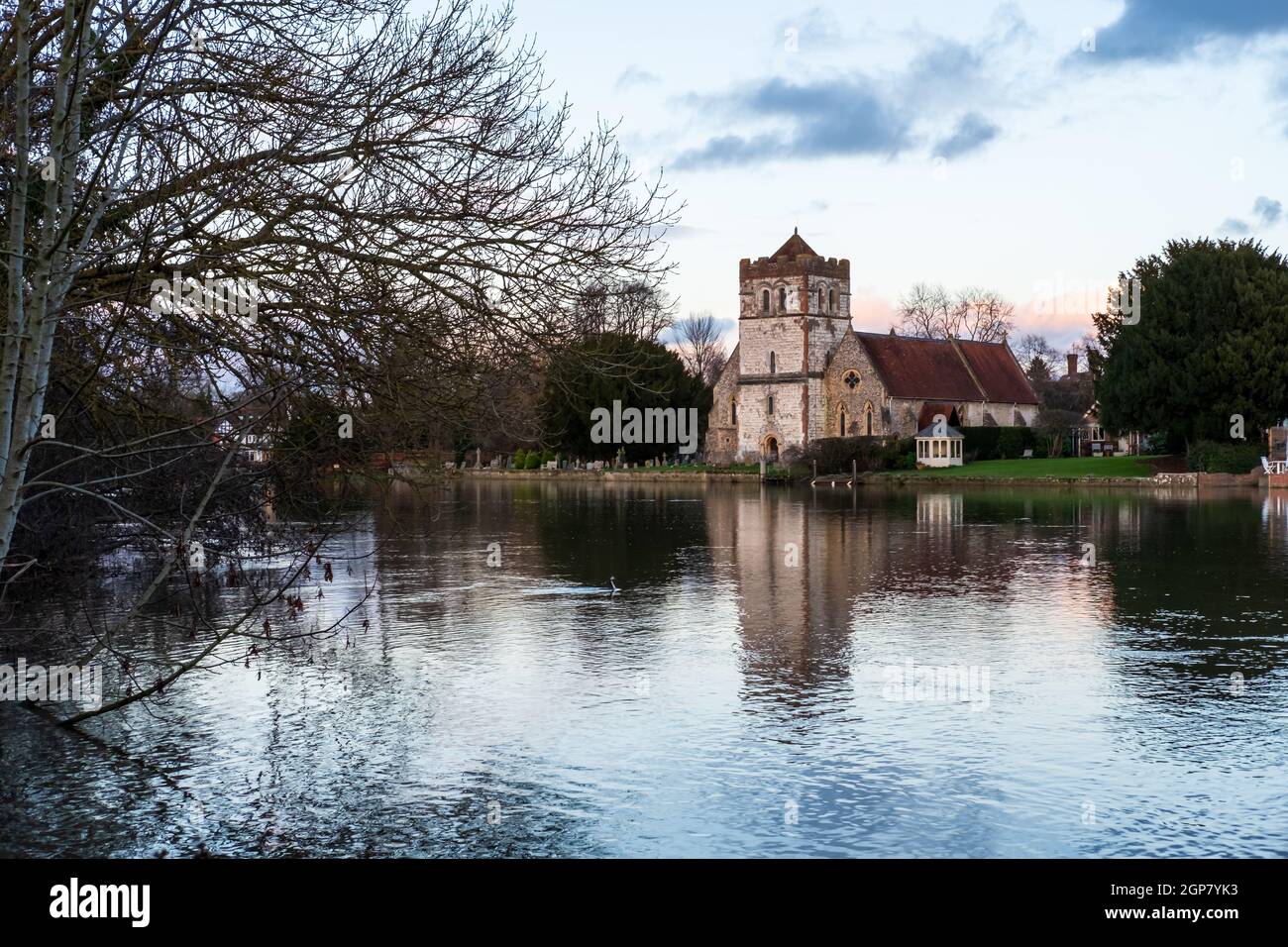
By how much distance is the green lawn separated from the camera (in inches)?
2581

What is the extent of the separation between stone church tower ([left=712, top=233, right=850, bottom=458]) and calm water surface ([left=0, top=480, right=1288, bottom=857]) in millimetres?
67463

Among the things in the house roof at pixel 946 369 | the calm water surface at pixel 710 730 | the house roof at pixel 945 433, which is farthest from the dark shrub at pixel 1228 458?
the calm water surface at pixel 710 730

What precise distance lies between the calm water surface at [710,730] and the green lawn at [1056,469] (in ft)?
149

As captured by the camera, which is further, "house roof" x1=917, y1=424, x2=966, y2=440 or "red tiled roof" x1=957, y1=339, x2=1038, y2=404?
"red tiled roof" x1=957, y1=339, x2=1038, y2=404

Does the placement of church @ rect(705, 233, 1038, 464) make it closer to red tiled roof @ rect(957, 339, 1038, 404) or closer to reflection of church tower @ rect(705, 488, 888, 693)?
red tiled roof @ rect(957, 339, 1038, 404)

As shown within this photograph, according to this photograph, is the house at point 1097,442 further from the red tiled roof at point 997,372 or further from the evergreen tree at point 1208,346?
the evergreen tree at point 1208,346

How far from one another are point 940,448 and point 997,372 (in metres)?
18.2

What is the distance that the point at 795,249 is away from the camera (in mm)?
91375

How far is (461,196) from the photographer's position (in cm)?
1143

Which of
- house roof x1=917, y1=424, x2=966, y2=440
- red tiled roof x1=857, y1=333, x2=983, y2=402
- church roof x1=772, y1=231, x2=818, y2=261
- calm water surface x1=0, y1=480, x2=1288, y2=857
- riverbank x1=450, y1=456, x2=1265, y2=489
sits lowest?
calm water surface x1=0, y1=480, x2=1288, y2=857

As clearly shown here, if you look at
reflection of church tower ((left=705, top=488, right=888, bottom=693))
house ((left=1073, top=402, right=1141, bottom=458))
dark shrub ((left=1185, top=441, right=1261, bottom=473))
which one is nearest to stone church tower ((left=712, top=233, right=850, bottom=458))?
house ((left=1073, top=402, right=1141, bottom=458))

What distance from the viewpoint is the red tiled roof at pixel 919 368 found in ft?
286
